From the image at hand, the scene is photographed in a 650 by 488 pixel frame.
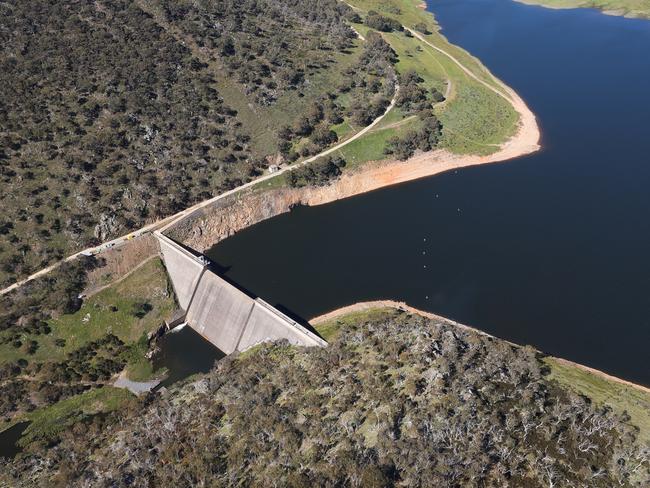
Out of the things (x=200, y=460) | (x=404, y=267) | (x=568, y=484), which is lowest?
(x=200, y=460)

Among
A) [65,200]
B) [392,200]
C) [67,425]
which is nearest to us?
[67,425]

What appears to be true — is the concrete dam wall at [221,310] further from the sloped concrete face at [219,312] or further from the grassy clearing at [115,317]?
the grassy clearing at [115,317]

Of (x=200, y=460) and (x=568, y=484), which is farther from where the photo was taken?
(x=200, y=460)

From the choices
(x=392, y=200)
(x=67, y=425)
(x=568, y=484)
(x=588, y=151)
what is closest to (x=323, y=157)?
(x=392, y=200)

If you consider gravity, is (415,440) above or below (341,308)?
above

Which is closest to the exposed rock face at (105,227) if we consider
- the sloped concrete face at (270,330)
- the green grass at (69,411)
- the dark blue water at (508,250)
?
the dark blue water at (508,250)

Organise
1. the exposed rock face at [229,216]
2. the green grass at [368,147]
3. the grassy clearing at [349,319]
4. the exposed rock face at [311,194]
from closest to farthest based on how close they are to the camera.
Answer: the grassy clearing at [349,319] → the exposed rock face at [229,216] → the exposed rock face at [311,194] → the green grass at [368,147]

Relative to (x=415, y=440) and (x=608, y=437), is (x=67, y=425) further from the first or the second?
(x=608, y=437)
